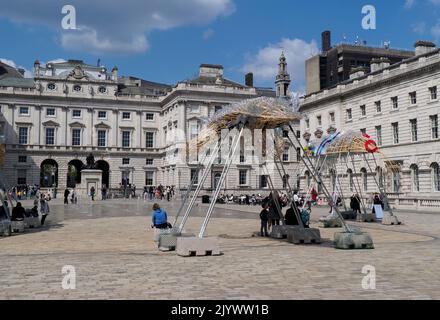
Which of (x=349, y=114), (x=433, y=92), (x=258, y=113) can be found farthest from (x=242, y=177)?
(x=258, y=113)

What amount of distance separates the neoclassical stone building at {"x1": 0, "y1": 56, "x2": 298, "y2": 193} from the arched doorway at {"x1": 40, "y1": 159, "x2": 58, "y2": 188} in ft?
0.63

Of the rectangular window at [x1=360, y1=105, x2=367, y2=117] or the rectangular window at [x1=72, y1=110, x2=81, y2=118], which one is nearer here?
the rectangular window at [x1=360, y1=105, x2=367, y2=117]

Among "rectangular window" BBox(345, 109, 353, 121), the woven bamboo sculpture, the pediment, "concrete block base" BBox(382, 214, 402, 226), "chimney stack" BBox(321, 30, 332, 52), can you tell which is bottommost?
"concrete block base" BBox(382, 214, 402, 226)

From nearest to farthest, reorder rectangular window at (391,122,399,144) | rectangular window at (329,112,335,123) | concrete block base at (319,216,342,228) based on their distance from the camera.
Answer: concrete block base at (319,216,342,228), rectangular window at (391,122,399,144), rectangular window at (329,112,335,123)

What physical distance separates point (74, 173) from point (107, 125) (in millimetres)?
19836

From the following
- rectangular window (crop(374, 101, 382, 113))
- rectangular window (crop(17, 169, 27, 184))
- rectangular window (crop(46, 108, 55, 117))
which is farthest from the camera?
rectangular window (crop(46, 108, 55, 117))

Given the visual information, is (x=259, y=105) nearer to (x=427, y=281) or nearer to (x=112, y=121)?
(x=427, y=281)

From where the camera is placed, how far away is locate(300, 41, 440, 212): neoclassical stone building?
42125 millimetres

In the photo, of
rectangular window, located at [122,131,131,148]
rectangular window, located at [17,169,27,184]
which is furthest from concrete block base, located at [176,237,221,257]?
rectangular window, located at [122,131,131,148]

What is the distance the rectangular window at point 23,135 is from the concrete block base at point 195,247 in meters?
74.4

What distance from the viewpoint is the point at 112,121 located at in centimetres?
8575

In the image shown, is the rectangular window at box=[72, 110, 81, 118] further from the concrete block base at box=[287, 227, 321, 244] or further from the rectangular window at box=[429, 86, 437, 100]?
the concrete block base at box=[287, 227, 321, 244]
